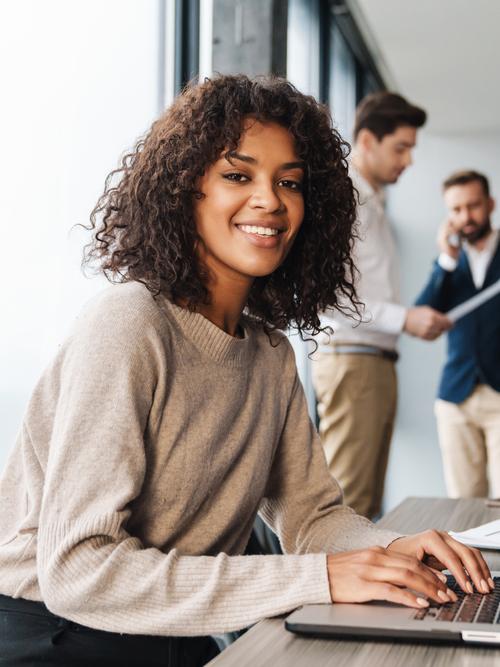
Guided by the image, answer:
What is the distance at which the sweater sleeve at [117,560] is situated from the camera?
998mm

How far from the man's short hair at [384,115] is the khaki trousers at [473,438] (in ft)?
3.74

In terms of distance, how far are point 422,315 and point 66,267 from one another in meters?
1.54

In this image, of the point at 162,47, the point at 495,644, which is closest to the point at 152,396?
the point at 495,644

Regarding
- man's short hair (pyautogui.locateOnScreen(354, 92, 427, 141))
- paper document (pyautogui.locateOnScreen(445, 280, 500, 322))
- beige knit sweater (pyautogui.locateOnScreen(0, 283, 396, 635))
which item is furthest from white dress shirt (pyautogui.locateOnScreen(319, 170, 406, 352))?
beige knit sweater (pyautogui.locateOnScreen(0, 283, 396, 635))

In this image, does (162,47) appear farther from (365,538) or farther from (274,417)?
(365,538)

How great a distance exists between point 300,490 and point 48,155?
0.94 m

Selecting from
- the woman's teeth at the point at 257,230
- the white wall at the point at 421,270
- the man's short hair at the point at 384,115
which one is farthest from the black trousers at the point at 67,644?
the white wall at the point at 421,270

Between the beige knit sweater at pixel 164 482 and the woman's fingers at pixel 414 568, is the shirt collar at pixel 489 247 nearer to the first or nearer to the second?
the beige knit sweater at pixel 164 482

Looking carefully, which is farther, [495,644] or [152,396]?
[152,396]

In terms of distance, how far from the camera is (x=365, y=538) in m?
1.33

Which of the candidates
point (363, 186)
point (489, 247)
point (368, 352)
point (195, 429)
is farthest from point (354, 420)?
point (195, 429)

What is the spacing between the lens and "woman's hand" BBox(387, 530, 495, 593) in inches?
43.3

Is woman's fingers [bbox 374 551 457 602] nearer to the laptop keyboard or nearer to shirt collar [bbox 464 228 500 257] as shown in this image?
the laptop keyboard

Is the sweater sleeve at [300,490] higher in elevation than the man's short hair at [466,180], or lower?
lower
